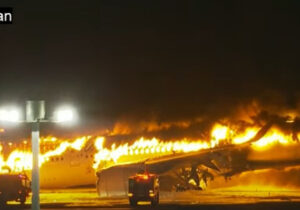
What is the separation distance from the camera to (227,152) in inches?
2304

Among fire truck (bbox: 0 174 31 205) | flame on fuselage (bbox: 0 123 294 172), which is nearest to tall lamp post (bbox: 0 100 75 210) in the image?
fire truck (bbox: 0 174 31 205)

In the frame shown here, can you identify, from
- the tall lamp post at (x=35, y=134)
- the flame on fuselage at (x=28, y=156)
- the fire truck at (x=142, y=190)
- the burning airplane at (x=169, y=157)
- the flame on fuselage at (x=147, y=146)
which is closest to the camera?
the tall lamp post at (x=35, y=134)

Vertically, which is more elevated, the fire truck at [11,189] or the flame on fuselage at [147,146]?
the flame on fuselage at [147,146]

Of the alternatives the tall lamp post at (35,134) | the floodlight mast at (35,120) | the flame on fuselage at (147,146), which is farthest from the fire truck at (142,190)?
the floodlight mast at (35,120)

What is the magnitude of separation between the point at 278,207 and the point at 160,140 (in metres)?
30.4

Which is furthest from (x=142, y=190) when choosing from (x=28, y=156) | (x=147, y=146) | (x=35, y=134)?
(x=28, y=156)

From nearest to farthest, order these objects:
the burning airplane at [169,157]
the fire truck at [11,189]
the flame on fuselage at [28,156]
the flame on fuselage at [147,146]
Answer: the fire truck at [11,189]
the burning airplane at [169,157]
the flame on fuselage at [147,146]
the flame on fuselage at [28,156]

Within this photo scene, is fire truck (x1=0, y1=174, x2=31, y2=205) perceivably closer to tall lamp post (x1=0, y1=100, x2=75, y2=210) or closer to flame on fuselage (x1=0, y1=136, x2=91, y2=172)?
flame on fuselage (x1=0, y1=136, x2=91, y2=172)

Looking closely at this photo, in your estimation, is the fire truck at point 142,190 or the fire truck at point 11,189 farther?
the fire truck at point 11,189

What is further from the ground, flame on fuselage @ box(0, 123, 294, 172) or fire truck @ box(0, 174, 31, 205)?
flame on fuselage @ box(0, 123, 294, 172)

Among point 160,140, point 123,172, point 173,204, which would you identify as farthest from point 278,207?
point 160,140

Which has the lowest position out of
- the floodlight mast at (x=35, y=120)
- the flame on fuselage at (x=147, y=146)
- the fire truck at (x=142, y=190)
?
the fire truck at (x=142, y=190)

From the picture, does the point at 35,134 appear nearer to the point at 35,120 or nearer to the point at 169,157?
the point at 35,120

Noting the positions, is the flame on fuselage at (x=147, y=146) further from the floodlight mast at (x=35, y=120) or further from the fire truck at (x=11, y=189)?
the floodlight mast at (x=35, y=120)
